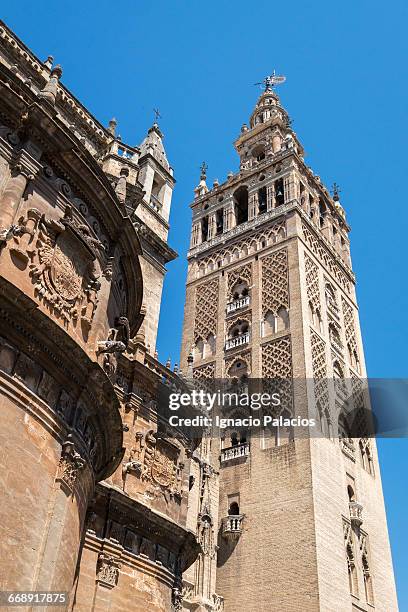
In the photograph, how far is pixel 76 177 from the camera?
37.8 feet

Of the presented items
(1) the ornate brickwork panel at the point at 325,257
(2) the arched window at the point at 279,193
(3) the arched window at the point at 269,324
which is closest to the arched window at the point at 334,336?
(3) the arched window at the point at 269,324

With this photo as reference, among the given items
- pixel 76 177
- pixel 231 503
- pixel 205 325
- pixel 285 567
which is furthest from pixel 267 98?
pixel 76 177

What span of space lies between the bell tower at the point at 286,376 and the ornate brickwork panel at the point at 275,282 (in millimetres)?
72

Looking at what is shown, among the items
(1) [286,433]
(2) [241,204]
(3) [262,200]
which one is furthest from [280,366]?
(2) [241,204]

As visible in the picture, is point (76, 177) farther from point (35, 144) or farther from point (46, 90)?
point (46, 90)

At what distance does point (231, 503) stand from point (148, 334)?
1063 centimetres

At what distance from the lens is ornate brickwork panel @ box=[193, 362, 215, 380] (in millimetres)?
30906

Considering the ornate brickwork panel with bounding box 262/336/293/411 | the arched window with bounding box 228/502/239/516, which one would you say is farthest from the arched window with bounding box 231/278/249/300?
the arched window with bounding box 228/502/239/516

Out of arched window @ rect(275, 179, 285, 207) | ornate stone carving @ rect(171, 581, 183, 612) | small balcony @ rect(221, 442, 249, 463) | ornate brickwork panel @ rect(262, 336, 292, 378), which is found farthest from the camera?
arched window @ rect(275, 179, 285, 207)

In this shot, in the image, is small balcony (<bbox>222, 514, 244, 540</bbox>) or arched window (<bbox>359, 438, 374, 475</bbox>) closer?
small balcony (<bbox>222, 514, 244, 540</bbox>)

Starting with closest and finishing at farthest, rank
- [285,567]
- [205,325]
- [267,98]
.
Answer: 1. [285,567]
2. [205,325]
3. [267,98]

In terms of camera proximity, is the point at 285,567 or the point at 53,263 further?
the point at 285,567

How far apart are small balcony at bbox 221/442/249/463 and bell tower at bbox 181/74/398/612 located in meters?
0.05

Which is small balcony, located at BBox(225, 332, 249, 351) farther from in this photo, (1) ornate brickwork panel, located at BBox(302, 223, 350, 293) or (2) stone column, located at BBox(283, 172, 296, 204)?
(2) stone column, located at BBox(283, 172, 296, 204)
